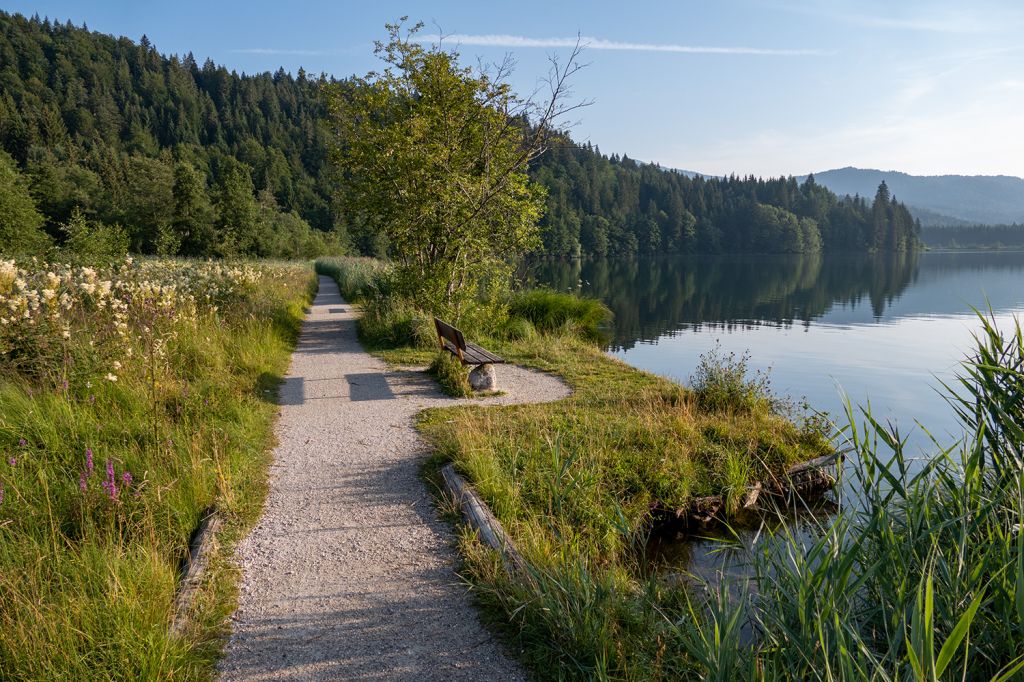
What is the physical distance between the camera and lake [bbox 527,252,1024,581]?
1045cm

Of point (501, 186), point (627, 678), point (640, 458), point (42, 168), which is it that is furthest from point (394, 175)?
point (42, 168)

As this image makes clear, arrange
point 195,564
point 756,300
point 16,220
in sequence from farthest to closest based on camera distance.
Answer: point 756,300 → point 16,220 → point 195,564

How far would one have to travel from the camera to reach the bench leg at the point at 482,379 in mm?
8547

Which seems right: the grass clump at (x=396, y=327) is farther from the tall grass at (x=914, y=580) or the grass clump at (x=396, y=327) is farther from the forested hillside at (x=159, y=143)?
the forested hillside at (x=159, y=143)

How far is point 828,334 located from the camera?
20.8 meters

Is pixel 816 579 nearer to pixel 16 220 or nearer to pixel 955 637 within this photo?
pixel 955 637

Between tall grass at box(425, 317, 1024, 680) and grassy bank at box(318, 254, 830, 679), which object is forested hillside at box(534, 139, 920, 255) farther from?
tall grass at box(425, 317, 1024, 680)

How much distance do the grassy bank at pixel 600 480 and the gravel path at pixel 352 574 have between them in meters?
0.26

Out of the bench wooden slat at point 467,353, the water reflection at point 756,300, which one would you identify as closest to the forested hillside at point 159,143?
the water reflection at point 756,300

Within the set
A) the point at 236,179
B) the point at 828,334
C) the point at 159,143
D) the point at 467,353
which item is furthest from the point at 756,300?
the point at 159,143

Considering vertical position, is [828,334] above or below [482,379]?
below

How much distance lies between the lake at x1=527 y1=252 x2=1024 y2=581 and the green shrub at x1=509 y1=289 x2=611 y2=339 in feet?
5.01

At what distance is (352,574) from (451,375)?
5.22 meters

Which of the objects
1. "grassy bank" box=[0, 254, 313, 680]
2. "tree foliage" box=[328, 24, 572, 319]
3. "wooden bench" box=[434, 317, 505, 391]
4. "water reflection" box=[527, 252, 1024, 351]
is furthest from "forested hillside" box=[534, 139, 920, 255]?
"grassy bank" box=[0, 254, 313, 680]
